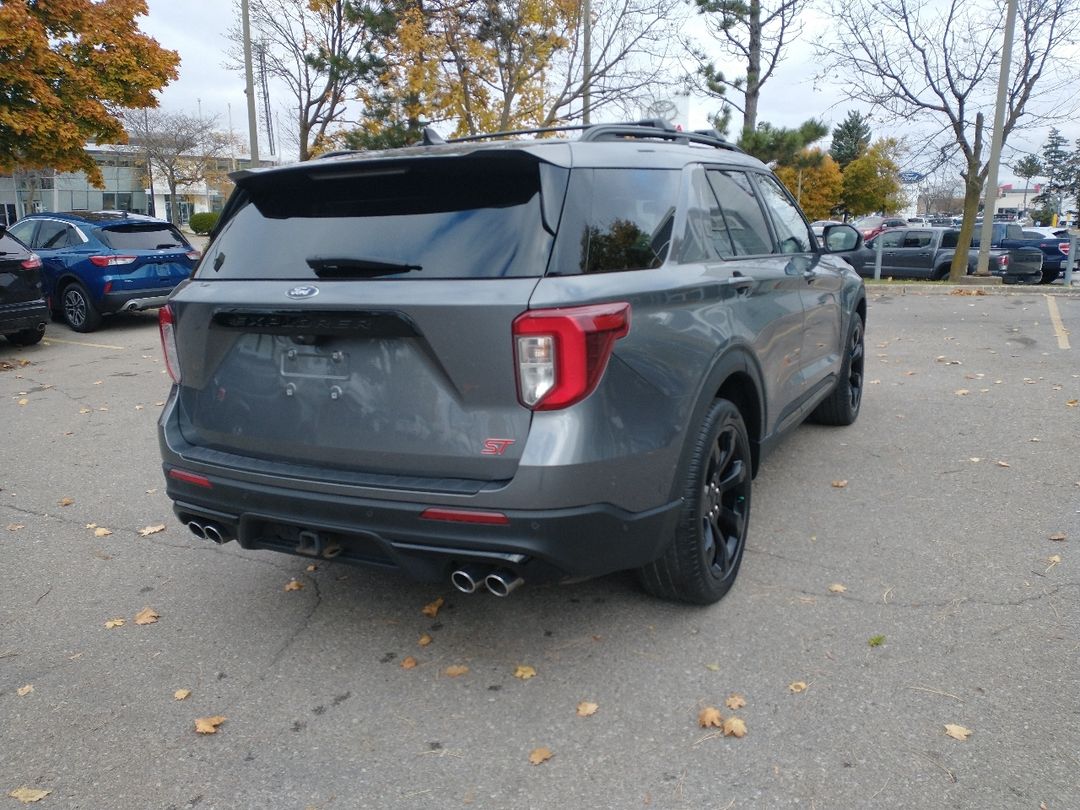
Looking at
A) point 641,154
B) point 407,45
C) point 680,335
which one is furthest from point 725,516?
point 407,45

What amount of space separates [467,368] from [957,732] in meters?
1.88

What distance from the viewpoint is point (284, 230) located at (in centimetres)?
318

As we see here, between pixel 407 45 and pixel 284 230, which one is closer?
pixel 284 230

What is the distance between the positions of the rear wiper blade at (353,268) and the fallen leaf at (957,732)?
7.21ft

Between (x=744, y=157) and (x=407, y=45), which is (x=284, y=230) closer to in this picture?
(x=744, y=157)

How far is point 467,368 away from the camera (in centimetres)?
268

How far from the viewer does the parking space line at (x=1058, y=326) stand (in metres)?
10.1

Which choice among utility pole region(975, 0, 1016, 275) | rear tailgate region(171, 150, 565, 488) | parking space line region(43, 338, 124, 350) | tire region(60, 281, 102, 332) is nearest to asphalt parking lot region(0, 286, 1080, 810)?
rear tailgate region(171, 150, 565, 488)

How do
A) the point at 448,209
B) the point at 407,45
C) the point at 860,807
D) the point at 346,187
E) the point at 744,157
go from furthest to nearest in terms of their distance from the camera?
the point at 407,45 < the point at 744,157 < the point at 346,187 < the point at 448,209 < the point at 860,807

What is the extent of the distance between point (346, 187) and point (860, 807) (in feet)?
8.25

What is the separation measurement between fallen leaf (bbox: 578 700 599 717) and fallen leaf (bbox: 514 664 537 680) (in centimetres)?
25

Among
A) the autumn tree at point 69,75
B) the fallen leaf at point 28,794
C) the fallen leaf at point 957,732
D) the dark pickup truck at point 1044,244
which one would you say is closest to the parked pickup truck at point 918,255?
the dark pickup truck at point 1044,244

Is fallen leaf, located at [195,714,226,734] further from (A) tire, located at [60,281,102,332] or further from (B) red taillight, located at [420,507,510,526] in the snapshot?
(A) tire, located at [60,281,102,332]

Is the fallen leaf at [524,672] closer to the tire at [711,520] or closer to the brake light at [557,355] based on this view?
the tire at [711,520]
